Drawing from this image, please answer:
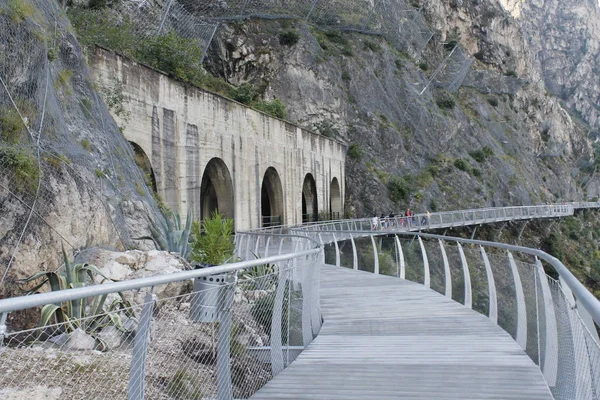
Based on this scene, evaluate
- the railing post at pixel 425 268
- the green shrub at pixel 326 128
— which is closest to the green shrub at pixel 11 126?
the railing post at pixel 425 268

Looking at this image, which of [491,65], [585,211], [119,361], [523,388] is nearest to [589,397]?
[523,388]

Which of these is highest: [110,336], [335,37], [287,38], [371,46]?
[335,37]

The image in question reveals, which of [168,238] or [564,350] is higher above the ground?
[168,238]

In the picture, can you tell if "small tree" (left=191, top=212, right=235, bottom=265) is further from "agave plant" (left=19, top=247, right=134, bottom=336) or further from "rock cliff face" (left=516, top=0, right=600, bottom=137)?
"rock cliff face" (left=516, top=0, right=600, bottom=137)

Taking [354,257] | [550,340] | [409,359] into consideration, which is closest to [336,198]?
[354,257]

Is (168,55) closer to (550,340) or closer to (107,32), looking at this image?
(107,32)

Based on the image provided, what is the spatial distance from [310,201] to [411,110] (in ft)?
66.6

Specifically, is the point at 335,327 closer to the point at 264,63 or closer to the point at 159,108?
the point at 159,108

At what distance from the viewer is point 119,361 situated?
12.6 feet

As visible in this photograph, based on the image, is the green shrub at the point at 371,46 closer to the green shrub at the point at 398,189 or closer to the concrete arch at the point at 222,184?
the green shrub at the point at 398,189

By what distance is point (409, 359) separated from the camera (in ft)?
18.1

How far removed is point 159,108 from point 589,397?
15504 mm

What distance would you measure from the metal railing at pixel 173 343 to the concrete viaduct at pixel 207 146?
10771mm

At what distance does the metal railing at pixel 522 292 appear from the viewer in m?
2.87
